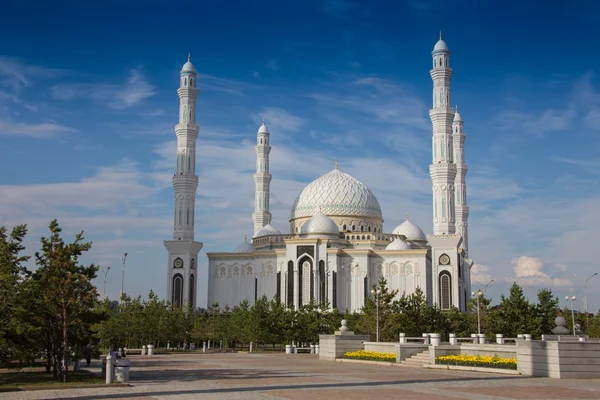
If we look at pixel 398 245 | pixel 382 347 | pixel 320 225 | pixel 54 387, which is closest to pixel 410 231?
pixel 398 245

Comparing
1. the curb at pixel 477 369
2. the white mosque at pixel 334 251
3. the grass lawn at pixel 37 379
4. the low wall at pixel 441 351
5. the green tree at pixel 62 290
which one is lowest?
the grass lawn at pixel 37 379

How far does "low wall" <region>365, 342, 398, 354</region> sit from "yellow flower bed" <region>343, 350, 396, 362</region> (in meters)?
0.36

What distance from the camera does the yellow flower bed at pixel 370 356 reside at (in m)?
33.9

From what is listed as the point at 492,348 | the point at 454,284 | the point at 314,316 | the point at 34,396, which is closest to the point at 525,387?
the point at 492,348

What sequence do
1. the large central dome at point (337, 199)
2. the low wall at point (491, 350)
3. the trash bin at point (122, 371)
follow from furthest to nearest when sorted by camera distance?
1. the large central dome at point (337, 199)
2. the low wall at point (491, 350)
3. the trash bin at point (122, 371)

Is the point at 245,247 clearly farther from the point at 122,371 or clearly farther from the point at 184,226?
the point at 122,371

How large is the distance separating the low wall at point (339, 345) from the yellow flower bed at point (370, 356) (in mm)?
492

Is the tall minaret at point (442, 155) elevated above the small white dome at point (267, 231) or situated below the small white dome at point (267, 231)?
above

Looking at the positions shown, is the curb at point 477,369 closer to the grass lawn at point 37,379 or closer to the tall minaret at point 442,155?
the grass lawn at point 37,379

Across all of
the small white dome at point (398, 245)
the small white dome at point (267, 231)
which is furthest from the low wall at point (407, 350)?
the small white dome at point (267, 231)

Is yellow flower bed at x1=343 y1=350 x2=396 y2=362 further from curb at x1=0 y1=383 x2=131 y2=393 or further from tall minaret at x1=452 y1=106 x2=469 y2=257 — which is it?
tall minaret at x1=452 y1=106 x2=469 y2=257

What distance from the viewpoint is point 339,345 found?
3797cm

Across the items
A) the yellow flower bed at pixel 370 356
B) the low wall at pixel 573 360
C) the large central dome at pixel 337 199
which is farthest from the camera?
the large central dome at pixel 337 199

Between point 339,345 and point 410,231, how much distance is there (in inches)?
1864
